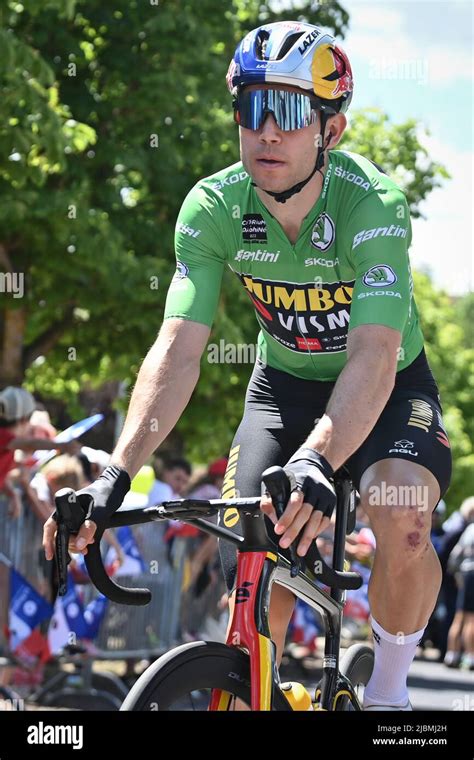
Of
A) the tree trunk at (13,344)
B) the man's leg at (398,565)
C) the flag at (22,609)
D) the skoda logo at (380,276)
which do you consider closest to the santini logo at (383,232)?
the skoda logo at (380,276)

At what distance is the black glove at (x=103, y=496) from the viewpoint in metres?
3.59

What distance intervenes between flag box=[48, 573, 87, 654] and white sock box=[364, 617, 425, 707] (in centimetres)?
491


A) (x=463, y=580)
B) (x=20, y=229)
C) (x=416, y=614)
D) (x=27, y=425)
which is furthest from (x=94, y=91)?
(x=416, y=614)

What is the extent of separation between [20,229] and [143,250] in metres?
1.57

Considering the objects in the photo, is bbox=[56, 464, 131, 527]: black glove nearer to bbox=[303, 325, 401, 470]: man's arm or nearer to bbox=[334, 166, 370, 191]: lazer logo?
bbox=[303, 325, 401, 470]: man's arm

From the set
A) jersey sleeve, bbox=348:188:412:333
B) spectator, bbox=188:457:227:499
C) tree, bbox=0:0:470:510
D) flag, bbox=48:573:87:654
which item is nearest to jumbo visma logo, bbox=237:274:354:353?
jersey sleeve, bbox=348:188:412:333

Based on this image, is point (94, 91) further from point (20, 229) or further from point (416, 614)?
point (416, 614)

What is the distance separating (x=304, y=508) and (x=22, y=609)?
230 inches

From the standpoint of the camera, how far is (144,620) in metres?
10.7

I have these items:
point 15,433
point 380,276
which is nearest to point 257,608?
point 380,276

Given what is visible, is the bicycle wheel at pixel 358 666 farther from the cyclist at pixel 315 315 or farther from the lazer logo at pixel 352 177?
the lazer logo at pixel 352 177

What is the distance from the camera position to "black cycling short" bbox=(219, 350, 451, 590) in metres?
4.20
